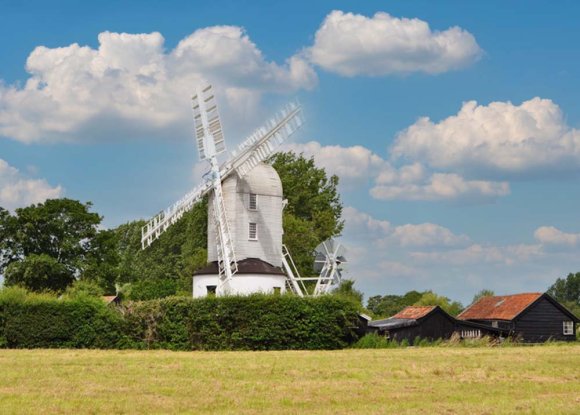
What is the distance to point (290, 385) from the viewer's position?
84.4 ft

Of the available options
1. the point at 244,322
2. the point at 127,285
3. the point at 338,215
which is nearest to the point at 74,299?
the point at 244,322

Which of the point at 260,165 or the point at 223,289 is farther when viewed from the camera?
the point at 260,165

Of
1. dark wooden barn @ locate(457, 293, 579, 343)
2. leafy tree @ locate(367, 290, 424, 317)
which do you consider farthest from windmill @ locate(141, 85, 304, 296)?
leafy tree @ locate(367, 290, 424, 317)

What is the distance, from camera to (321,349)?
4922 centimetres

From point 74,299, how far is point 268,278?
1314 centimetres

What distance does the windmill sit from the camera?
5878 cm

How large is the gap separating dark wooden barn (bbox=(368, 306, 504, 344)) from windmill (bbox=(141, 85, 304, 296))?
7.04 metres

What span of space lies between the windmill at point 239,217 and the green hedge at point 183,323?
→ 26.2 ft

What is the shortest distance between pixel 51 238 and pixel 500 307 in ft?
123

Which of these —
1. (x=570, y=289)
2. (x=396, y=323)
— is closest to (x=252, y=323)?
(x=396, y=323)

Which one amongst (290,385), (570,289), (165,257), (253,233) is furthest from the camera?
(570,289)

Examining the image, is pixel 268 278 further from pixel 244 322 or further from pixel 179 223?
pixel 179 223

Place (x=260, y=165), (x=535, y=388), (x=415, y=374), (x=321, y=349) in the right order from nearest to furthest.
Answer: (x=535, y=388) → (x=415, y=374) → (x=321, y=349) → (x=260, y=165)

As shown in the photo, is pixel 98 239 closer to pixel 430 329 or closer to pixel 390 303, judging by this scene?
pixel 430 329
